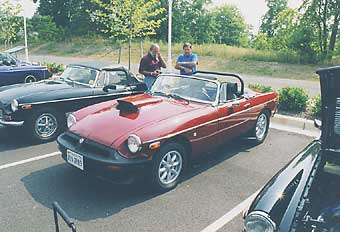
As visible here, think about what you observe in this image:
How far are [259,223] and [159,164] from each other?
192cm

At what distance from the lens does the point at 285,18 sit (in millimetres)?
25734

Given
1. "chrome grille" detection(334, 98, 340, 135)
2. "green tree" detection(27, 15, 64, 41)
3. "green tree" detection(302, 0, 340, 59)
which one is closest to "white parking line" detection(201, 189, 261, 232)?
"chrome grille" detection(334, 98, 340, 135)

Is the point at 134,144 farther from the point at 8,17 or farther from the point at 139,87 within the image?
the point at 8,17

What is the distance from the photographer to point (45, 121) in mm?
5984

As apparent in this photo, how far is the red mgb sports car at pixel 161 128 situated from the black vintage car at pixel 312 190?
5.37 ft

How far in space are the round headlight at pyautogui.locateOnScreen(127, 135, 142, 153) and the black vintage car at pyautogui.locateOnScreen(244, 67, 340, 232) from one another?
5.23 feet

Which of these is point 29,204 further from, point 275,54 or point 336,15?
point 336,15

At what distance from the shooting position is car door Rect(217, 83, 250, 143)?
4.97 m

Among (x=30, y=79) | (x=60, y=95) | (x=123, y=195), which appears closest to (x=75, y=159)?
(x=123, y=195)

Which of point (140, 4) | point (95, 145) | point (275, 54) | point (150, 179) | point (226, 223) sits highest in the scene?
point (140, 4)

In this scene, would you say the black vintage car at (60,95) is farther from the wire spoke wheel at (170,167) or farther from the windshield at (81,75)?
the wire spoke wheel at (170,167)

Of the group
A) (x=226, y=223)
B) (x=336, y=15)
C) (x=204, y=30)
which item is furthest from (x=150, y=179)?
(x=204, y=30)

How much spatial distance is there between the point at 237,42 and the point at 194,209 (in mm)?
66386

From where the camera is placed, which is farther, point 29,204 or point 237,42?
→ point 237,42
